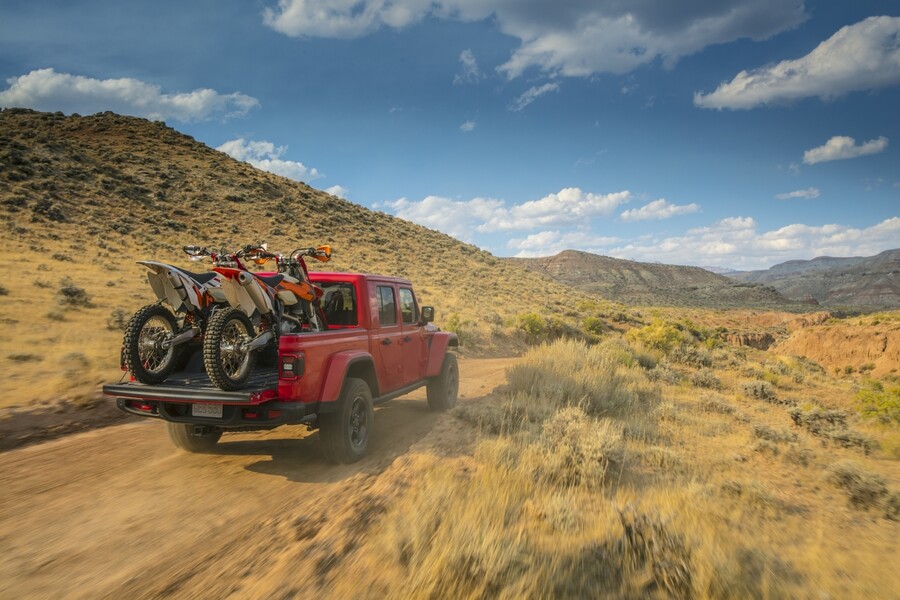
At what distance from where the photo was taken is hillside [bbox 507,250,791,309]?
266 ft

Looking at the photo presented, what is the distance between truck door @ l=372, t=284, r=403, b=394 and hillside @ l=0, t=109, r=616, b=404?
17.4 ft

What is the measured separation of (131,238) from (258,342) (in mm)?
26194

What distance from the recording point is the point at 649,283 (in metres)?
110

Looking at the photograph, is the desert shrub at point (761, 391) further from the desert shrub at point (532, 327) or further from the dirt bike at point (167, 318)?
the dirt bike at point (167, 318)

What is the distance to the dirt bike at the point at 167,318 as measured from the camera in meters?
4.57

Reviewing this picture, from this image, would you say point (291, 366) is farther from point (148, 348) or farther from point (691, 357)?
point (691, 357)

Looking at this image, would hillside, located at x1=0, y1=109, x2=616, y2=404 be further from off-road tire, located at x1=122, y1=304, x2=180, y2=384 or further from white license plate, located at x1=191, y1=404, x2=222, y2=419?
white license plate, located at x1=191, y1=404, x2=222, y2=419

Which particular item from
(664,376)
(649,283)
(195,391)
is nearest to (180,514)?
(195,391)

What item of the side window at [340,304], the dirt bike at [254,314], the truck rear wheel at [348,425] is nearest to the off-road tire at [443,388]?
the side window at [340,304]

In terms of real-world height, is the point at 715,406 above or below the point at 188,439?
below

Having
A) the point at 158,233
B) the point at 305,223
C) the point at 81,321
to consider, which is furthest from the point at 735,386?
the point at 305,223

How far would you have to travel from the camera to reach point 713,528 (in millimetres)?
3227

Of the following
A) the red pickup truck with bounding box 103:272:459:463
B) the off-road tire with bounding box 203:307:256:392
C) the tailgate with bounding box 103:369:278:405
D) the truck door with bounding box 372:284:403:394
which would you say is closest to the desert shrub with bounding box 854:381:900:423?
the red pickup truck with bounding box 103:272:459:463

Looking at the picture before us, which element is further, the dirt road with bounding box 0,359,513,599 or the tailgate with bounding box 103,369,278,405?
the tailgate with bounding box 103,369,278,405
